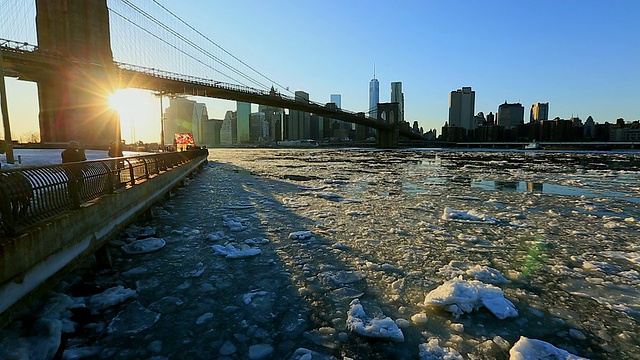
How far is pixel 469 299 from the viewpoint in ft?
13.8

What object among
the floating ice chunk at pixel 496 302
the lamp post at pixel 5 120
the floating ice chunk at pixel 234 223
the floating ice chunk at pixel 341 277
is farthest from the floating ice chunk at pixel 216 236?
the lamp post at pixel 5 120

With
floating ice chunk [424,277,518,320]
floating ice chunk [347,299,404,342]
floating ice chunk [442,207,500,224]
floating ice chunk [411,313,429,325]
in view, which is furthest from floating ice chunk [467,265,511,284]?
floating ice chunk [442,207,500,224]

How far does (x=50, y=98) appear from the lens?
52.6 metres

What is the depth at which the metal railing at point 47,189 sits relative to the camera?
377cm

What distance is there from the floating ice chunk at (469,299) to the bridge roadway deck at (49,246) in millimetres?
4737

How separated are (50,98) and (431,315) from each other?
223 ft

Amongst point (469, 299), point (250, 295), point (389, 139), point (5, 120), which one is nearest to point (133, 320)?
point (250, 295)

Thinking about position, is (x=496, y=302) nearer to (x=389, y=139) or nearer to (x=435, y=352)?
(x=435, y=352)

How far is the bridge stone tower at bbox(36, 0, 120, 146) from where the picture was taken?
1970 inches

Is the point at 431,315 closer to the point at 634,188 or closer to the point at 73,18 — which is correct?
the point at 634,188

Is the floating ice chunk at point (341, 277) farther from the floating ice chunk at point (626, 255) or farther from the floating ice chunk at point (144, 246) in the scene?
the floating ice chunk at point (626, 255)

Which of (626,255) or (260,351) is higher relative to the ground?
(626,255)

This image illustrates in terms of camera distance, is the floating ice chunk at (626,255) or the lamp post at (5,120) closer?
the floating ice chunk at (626,255)

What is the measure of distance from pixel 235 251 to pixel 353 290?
8.73 feet
